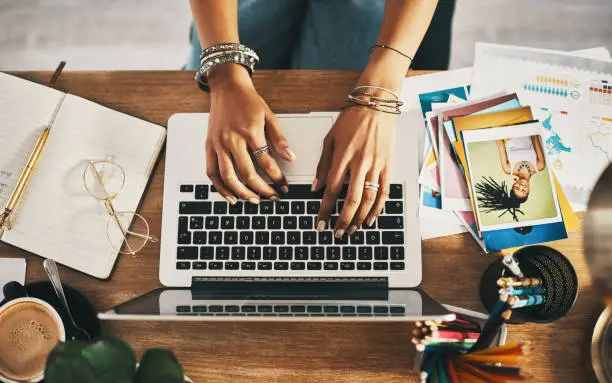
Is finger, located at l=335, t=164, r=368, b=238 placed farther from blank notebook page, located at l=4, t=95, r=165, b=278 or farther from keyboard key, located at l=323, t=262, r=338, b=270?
blank notebook page, located at l=4, t=95, r=165, b=278

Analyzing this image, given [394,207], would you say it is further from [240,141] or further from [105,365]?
[105,365]

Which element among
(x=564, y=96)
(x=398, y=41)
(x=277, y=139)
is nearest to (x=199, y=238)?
(x=277, y=139)

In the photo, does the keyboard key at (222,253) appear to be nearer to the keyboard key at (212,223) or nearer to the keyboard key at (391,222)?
the keyboard key at (212,223)

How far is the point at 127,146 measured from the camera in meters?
0.93

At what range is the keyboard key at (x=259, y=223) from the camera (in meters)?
0.87

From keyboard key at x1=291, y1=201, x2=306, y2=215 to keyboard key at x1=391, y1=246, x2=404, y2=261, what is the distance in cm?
17

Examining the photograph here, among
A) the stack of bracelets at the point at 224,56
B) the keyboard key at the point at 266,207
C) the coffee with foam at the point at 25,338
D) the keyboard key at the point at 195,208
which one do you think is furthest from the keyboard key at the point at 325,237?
the coffee with foam at the point at 25,338

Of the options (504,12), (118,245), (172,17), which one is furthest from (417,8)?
(172,17)

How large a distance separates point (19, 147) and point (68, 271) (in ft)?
0.86

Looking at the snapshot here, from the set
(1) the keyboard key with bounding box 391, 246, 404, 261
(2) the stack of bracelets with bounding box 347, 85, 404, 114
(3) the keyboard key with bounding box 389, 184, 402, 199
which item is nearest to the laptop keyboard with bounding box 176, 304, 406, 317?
(1) the keyboard key with bounding box 391, 246, 404, 261

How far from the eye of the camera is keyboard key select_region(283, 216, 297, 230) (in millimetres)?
871

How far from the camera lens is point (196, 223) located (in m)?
0.88

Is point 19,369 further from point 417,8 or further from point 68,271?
point 417,8

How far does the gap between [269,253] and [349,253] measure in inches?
5.6
